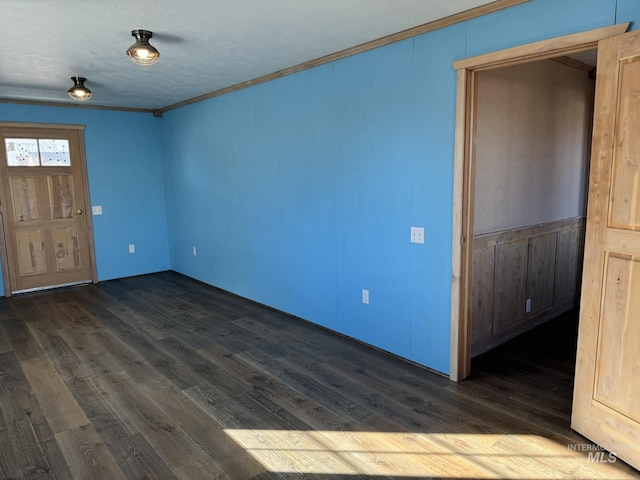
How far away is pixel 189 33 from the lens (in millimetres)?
2916

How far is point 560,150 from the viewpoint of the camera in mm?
4008

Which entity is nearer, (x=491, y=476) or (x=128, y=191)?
(x=491, y=476)

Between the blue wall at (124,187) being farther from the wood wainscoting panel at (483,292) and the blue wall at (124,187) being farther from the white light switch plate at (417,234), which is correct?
the wood wainscoting panel at (483,292)

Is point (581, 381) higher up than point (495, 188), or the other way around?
point (495, 188)

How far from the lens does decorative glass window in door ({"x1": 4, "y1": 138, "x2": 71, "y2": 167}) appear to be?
5332mm

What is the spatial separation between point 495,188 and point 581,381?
1572 millimetres

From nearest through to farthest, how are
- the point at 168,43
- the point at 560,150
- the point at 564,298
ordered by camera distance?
1. the point at 168,43
2. the point at 560,150
3. the point at 564,298

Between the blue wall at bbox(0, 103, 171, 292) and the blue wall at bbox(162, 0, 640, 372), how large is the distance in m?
1.41

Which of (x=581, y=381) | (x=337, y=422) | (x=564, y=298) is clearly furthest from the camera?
(x=564, y=298)

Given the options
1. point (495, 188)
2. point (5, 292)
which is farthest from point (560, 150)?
point (5, 292)

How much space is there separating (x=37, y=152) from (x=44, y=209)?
28.9 inches

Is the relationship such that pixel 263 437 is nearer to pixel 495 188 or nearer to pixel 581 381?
pixel 581 381

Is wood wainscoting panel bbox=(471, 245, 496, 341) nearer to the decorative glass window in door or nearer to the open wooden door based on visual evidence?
the open wooden door

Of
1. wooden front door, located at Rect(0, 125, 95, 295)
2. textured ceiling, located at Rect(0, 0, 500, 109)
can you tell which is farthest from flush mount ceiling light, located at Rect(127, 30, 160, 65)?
wooden front door, located at Rect(0, 125, 95, 295)
